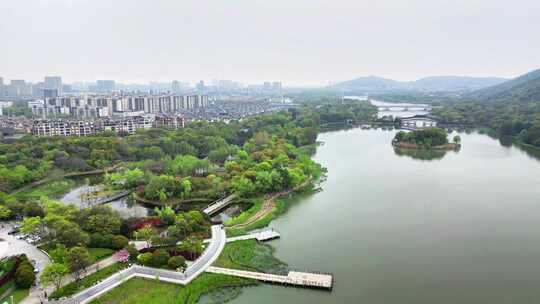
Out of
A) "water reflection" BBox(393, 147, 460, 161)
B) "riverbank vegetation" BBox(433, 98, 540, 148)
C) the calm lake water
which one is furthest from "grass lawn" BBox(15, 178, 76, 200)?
"riverbank vegetation" BBox(433, 98, 540, 148)

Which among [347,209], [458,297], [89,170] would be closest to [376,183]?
[347,209]

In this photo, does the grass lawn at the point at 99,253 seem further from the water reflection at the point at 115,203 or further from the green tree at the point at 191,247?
the water reflection at the point at 115,203

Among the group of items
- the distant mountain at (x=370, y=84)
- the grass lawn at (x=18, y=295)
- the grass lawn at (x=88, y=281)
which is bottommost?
the grass lawn at (x=18, y=295)

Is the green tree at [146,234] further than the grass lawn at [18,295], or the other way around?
the green tree at [146,234]

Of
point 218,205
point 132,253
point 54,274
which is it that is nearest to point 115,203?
point 218,205

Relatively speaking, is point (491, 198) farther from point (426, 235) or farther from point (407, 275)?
point (407, 275)

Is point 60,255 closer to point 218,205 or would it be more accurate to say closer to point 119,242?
point 119,242

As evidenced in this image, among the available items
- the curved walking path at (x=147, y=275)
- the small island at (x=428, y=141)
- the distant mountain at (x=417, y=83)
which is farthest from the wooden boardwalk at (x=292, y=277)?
the distant mountain at (x=417, y=83)

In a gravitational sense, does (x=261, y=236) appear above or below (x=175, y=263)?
below
